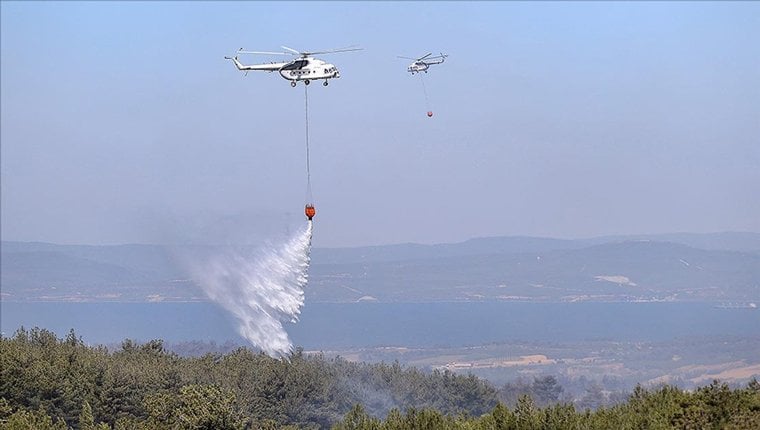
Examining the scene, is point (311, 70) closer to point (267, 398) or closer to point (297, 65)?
point (297, 65)

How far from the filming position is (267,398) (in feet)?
244

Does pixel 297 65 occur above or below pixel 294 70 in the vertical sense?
above

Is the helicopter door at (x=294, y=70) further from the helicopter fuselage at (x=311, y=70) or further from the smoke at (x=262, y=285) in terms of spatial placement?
the smoke at (x=262, y=285)

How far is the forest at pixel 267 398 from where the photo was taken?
132ft

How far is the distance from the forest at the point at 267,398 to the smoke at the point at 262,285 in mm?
4076

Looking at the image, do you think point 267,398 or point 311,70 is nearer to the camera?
point 311,70

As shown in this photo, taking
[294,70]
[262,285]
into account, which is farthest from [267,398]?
[294,70]

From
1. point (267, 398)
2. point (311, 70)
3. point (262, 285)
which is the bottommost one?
point (267, 398)

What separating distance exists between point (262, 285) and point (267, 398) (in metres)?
11.7

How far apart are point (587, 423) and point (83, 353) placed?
43475 mm

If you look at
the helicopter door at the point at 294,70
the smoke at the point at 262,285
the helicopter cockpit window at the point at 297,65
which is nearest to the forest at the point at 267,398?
the smoke at the point at 262,285

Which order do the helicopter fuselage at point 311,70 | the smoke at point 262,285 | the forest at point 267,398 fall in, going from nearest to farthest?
the forest at point 267,398 → the helicopter fuselage at point 311,70 → the smoke at point 262,285

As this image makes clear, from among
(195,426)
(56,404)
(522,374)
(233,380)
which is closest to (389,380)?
(233,380)

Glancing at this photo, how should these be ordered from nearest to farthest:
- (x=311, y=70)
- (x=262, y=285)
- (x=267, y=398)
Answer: (x=311, y=70) → (x=262, y=285) → (x=267, y=398)
